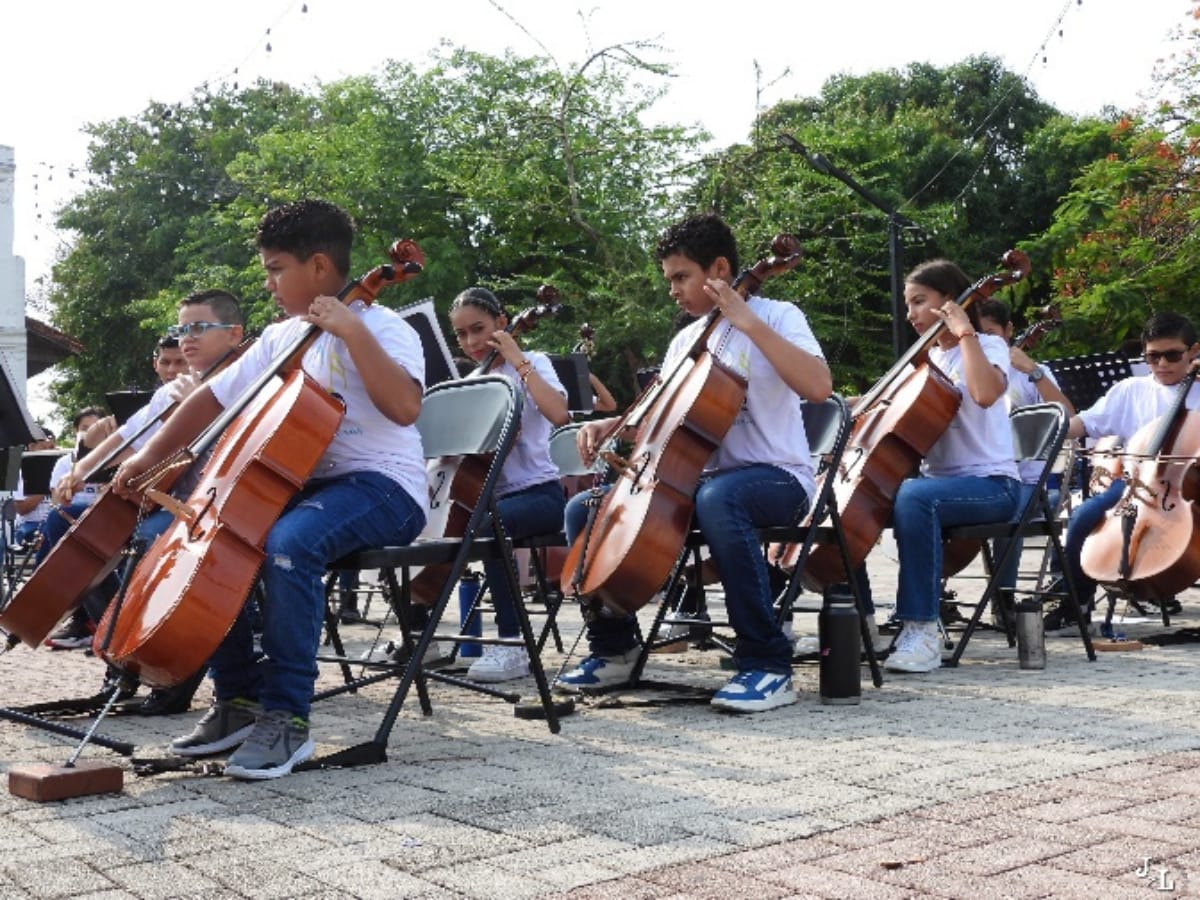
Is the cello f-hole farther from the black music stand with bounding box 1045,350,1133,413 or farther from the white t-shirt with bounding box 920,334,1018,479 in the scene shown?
the black music stand with bounding box 1045,350,1133,413

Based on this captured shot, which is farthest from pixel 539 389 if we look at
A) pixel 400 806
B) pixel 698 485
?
pixel 400 806

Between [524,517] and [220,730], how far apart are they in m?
2.01

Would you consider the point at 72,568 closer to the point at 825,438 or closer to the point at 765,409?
the point at 765,409

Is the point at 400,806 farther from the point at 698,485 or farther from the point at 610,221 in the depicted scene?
the point at 610,221

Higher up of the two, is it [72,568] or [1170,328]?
[1170,328]

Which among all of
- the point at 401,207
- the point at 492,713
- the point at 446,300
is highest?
the point at 401,207

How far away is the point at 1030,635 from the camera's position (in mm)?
5566

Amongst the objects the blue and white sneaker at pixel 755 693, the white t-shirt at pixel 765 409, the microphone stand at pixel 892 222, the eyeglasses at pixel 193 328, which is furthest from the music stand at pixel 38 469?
the microphone stand at pixel 892 222

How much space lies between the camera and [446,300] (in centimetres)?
2691

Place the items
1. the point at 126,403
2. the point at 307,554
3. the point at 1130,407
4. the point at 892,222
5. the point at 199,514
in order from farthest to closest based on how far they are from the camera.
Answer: the point at 892,222, the point at 1130,407, the point at 126,403, the point at 307,554, the point at 199,514

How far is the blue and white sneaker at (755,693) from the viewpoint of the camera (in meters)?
4.59

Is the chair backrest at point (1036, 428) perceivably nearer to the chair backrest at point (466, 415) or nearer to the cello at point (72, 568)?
the chair backrest at point (466, 415)

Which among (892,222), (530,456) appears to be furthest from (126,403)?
(892,222)

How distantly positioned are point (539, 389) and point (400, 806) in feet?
10.1
